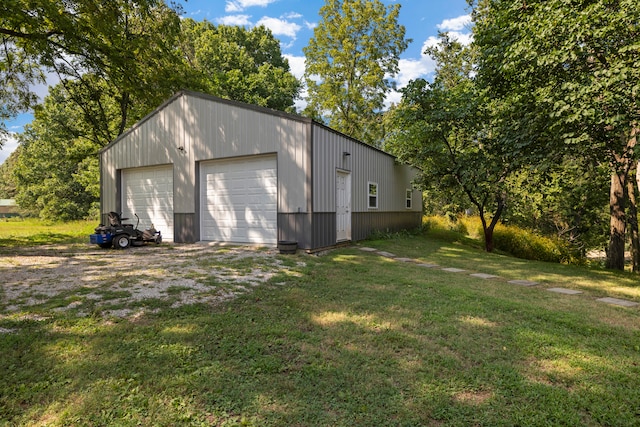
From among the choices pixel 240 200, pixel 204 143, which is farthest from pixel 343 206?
pixel 204 143

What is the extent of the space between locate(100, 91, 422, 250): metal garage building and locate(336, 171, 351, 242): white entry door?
0.03 meters

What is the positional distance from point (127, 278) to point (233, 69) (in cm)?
2246

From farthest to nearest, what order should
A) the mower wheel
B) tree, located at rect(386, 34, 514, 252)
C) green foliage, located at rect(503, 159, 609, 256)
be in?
green foliage, located at rect(503, 159, 609, 256)
tree, located at rect(386, 34, 514, 252)
the mower wheel

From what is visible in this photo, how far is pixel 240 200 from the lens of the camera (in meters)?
9.20

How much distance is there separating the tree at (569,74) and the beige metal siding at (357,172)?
4043 mm

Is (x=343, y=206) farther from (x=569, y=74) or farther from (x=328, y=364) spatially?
(x=328, y=364)

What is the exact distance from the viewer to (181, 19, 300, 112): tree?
22484 millimetres

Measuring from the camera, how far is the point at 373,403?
214 centimetres

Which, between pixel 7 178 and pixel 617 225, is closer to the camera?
pixel 617 225

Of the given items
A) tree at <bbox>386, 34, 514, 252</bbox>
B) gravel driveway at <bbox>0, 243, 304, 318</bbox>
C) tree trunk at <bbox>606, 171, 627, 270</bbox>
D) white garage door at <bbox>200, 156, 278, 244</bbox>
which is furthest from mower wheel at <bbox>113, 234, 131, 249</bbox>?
tree trunk at <bbox>606, 171, 627, 270</bbox>

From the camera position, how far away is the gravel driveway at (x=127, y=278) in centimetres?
384

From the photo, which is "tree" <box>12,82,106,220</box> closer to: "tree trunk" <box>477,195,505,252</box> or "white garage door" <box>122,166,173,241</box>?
"white garage door" <box>122,166,173,241</box>

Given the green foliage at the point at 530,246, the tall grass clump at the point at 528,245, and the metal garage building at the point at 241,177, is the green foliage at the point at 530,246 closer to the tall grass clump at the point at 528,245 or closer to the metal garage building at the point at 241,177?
the tall grass clump at the point at 528,245

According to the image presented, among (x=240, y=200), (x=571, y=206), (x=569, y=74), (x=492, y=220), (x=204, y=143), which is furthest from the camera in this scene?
(x=571, y=206)
